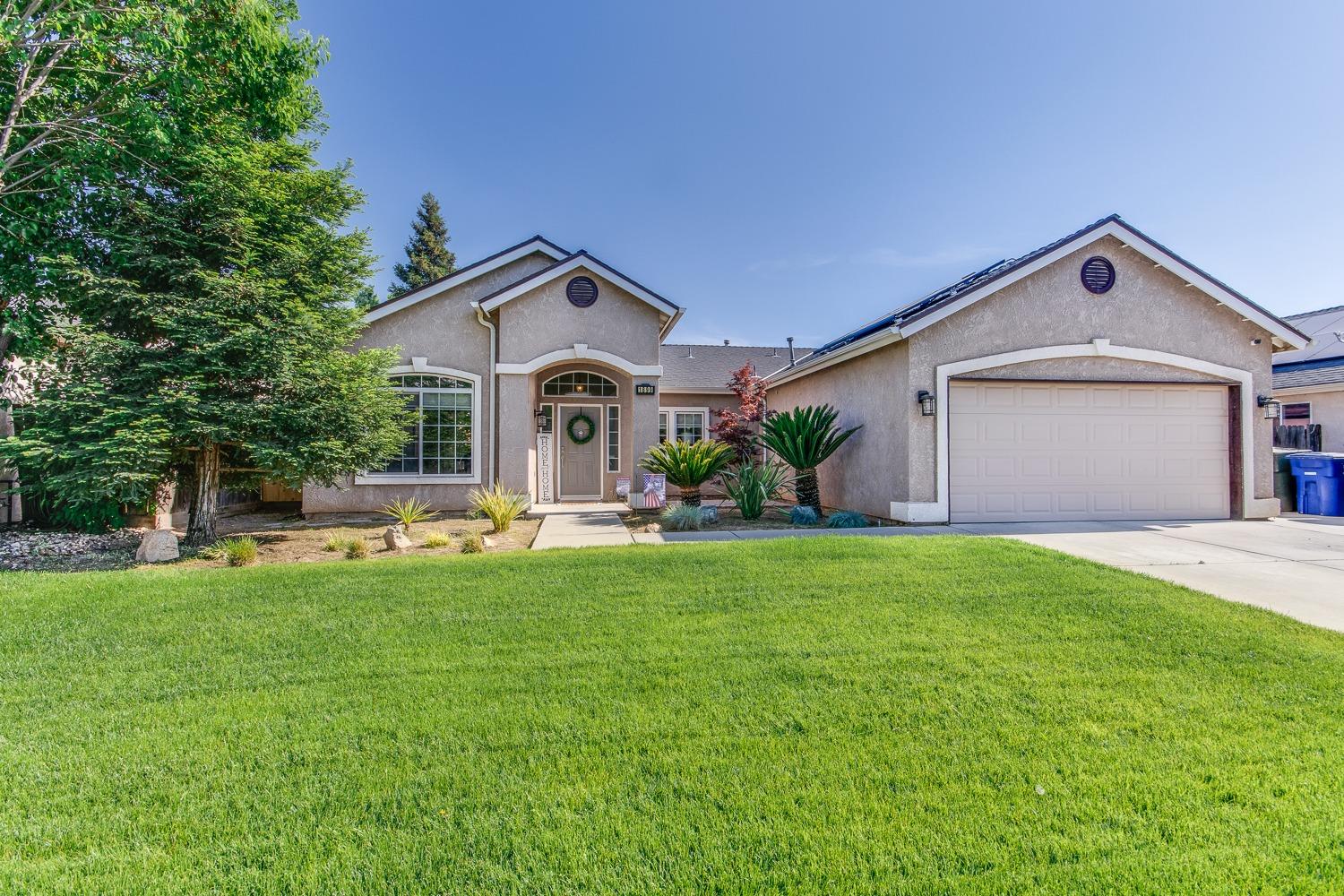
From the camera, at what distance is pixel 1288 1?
28.0ft

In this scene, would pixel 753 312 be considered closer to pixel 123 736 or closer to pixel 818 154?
pixel 818 154

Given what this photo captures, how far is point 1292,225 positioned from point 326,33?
18.1 metres

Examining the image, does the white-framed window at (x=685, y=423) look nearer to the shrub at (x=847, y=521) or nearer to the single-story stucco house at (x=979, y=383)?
the single-story stucco house at (x=979, y=383)

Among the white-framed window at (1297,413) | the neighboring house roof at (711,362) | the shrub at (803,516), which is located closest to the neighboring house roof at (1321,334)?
the white-framed window at (1297,413)

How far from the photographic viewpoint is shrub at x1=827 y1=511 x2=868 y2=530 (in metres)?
9.81

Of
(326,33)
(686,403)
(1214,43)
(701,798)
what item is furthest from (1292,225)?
(326,33)

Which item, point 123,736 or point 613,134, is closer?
point 123,736

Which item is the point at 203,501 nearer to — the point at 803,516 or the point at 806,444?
the point at 803,516

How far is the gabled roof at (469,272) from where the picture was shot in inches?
468

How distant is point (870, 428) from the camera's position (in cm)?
1109

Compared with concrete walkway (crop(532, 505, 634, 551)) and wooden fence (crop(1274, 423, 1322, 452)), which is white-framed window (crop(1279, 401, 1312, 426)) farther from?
concrete walkway (crop(532, 505, 634, 551))

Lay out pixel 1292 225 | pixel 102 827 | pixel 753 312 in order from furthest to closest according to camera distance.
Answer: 1. pixel 753 312
2. pixel 1292 225
3. pixel 102 827

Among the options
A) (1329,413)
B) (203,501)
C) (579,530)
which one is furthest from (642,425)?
(1329,413)

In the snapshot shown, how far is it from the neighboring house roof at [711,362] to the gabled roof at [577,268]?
360 centimetres
